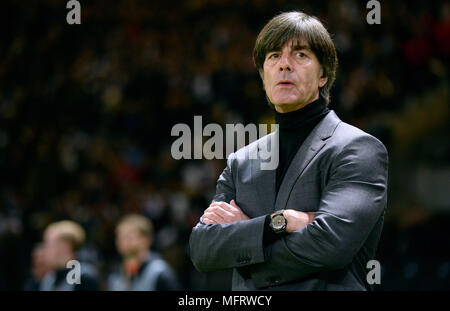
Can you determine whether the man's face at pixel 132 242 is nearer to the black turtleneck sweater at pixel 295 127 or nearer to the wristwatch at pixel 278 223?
the black turtleneck sweater at pixel 295 127

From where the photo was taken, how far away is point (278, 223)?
6.75ft

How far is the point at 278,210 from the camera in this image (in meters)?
2.13

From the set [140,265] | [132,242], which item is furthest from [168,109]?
[140,265]

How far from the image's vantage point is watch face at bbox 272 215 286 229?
2.05 meters

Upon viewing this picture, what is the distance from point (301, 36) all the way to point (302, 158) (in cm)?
40

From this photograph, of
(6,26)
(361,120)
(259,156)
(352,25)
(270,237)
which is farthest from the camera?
(6,26)

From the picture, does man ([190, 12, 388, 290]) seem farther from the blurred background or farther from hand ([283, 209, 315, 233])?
the blurred background

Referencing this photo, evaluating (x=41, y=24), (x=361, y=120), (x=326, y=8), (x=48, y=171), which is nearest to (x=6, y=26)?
(x=41, y=24)

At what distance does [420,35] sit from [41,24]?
4745 mm

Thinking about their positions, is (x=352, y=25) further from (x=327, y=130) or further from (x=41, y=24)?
(x=327, y=130)

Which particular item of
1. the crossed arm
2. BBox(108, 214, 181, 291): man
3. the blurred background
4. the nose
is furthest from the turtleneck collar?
the blurred background

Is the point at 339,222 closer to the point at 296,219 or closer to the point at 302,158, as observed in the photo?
the point at 296,219

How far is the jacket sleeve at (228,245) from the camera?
2.07 meters

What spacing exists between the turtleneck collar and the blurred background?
3.54 metres
